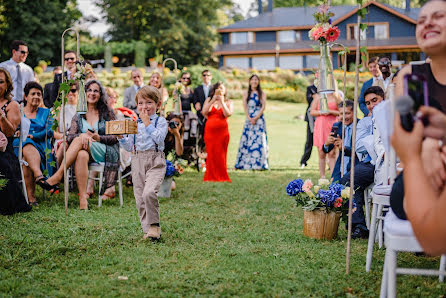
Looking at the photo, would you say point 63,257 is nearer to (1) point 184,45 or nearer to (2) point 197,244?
(2) point 197,244

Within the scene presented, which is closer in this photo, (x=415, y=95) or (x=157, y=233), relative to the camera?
(x=415, y=95)

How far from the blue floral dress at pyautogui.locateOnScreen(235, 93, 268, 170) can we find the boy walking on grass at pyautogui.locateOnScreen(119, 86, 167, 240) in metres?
6.16

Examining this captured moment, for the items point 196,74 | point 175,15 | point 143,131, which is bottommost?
point 143,131

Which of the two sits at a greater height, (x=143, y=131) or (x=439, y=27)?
(x=439, y=27)

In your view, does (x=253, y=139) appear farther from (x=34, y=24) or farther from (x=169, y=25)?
(x=169, y=25)

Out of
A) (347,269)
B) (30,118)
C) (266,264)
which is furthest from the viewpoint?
(30,118)

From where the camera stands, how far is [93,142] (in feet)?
23.4

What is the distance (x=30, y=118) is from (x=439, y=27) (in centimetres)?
606

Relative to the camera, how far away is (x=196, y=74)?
84.4 feet

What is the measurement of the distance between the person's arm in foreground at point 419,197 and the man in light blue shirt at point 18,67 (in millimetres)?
7405

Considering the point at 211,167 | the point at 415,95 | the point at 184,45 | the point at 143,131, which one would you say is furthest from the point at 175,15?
the point at 415,95

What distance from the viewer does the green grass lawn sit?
3648 mm

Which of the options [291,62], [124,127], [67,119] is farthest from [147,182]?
[291,62]

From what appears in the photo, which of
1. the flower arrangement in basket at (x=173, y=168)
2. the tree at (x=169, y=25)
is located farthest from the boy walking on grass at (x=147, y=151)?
the tree at (x=169, y=25)
